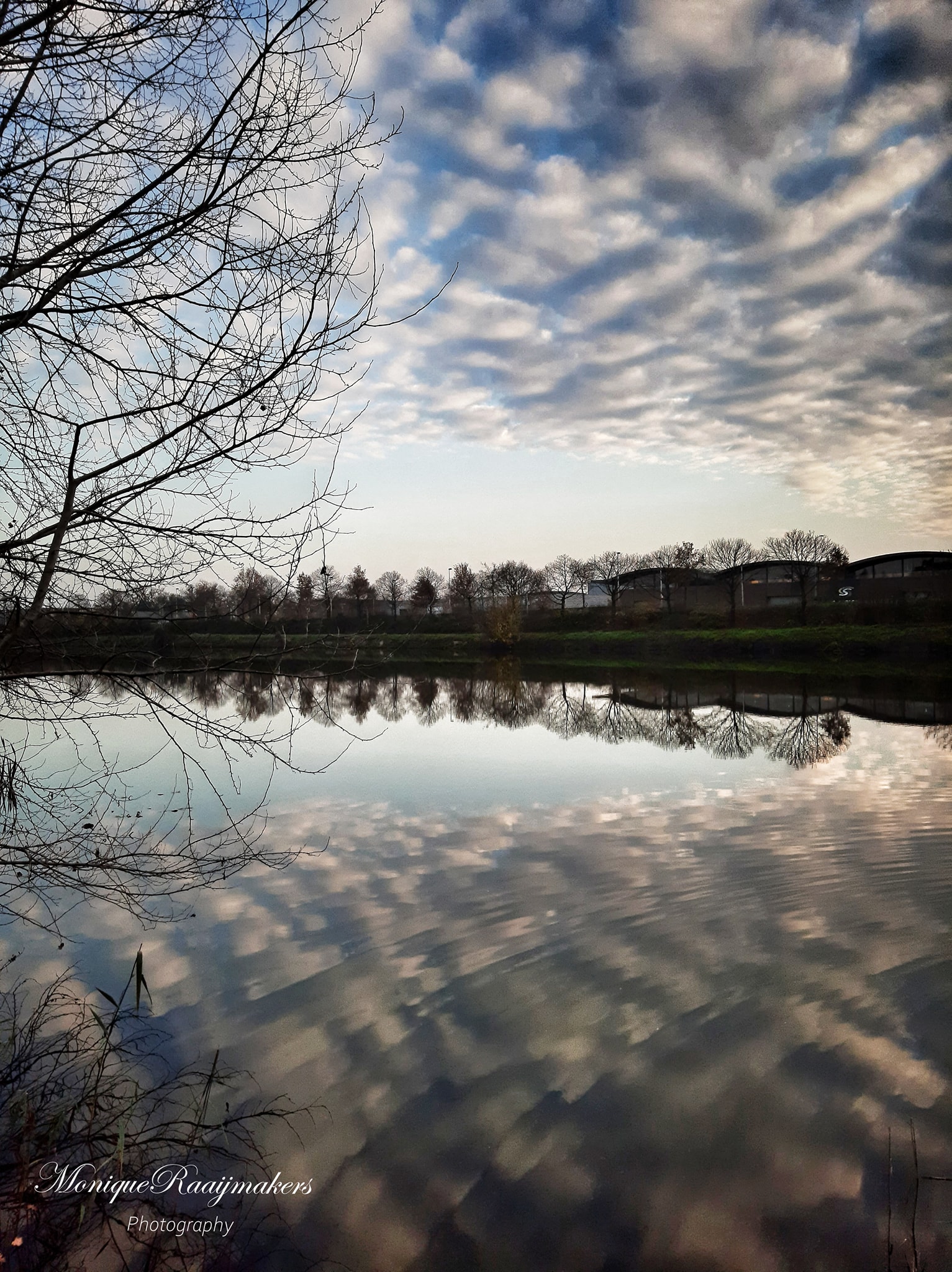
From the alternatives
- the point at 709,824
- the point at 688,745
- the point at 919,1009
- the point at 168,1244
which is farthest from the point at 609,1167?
the point at 688,745

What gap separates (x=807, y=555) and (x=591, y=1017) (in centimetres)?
6169

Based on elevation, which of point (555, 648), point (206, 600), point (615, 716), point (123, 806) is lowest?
Result: point (615, 716)

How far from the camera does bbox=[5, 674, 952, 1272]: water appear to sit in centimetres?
312

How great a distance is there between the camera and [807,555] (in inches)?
2392

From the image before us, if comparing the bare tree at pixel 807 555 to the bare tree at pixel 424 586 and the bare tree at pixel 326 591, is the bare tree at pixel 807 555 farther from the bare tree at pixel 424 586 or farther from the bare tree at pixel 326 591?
the bare tree at pixel 326 591

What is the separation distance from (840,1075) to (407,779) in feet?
28.8

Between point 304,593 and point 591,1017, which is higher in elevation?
point 304,593

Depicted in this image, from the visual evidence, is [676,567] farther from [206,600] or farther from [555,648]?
[206,600]

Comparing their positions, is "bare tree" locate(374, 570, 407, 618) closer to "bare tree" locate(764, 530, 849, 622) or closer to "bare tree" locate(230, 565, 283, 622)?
"bare tree" locate(764, 530, 849, 622)

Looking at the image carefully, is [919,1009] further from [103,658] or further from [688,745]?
[688,745]

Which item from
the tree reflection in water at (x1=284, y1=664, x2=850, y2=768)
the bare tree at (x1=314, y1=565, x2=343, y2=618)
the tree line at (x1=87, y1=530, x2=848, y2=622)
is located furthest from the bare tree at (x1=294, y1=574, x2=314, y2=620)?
the tree line at (x1=87, y1=530, x2=848, y2=622)

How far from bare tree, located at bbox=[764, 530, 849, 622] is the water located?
53014mm

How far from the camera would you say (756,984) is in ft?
16.1

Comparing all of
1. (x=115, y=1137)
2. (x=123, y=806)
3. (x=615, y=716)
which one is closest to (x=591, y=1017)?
(x=115, y=1137)
